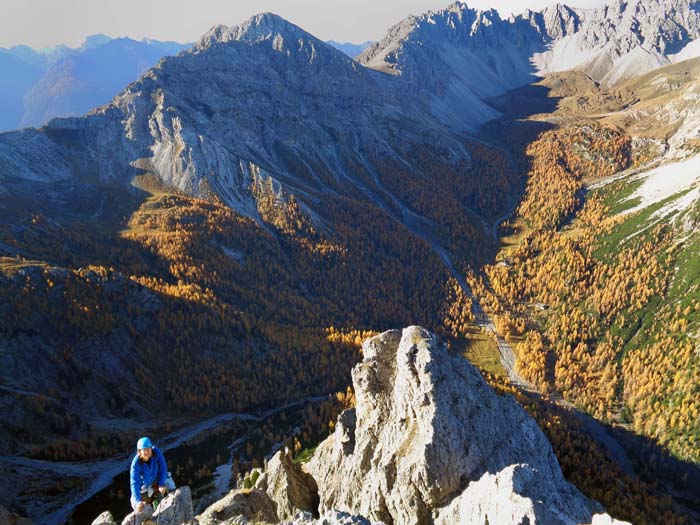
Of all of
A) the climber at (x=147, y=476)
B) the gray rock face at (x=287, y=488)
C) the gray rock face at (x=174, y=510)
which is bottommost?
the gray rock face at (x=287, y=488)

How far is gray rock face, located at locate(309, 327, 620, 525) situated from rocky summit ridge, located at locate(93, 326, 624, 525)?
114mm

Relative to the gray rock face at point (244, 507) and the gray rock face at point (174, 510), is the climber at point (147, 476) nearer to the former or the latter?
the gray rock face at point (174, 510)

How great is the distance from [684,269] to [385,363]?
16189 centimetres

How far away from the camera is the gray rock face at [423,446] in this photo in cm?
4378

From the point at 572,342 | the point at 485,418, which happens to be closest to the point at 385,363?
the point at 485,418

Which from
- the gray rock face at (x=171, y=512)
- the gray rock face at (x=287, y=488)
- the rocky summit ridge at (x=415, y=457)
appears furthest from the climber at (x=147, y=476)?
the gray rock face at (x=287, y=488)

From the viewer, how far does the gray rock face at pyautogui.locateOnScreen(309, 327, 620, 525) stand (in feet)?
144

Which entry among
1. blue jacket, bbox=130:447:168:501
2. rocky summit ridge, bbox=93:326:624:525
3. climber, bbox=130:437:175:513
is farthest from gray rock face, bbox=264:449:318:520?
blue jacket, bbox=130:447:168:501

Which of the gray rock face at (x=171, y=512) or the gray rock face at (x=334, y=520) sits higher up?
the gray rock face at (x=171, y=512)

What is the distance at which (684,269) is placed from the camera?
16375 cm

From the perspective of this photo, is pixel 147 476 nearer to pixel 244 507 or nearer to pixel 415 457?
pixel 244 507

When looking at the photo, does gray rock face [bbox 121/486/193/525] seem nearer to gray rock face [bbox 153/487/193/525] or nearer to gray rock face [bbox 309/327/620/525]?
gray rock face [bbox 153/487/193/525]

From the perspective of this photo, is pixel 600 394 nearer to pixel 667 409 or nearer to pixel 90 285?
pixel 667 409

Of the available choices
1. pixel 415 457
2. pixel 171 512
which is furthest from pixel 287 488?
pixel 171 512
